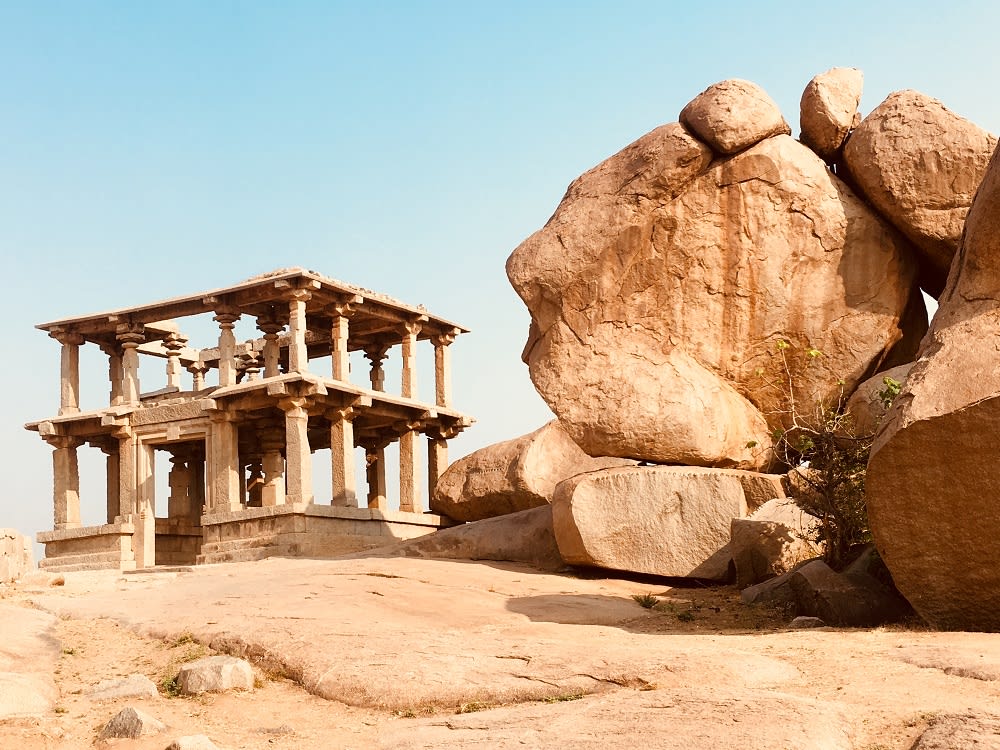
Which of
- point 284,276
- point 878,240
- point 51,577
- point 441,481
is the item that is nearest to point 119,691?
point 51,577

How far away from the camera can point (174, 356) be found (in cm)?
3183

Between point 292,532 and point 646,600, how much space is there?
40.8ft

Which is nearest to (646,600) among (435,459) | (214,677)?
(214,677)

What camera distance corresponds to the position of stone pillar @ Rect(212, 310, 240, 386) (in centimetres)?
2450

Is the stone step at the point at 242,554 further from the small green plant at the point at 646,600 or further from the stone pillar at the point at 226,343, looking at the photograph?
the small green plant at the point at 646,600

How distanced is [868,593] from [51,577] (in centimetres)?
903

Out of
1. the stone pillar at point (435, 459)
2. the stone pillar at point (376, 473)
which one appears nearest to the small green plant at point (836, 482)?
the stone pillar at point (435, 459)

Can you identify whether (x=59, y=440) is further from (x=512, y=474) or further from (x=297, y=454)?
(x=512, y=474)

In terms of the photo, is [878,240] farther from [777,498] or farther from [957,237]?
[777,498]

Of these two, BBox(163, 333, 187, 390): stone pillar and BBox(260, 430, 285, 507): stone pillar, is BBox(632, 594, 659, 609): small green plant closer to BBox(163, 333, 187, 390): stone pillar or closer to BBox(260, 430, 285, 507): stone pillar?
BBox(260, 430, 285, 507): stone pillar

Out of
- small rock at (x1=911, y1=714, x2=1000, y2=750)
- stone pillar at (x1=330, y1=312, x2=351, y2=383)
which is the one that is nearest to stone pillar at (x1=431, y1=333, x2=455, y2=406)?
stone pillar at (x1=330, y1=312, x2=351, y2=383)

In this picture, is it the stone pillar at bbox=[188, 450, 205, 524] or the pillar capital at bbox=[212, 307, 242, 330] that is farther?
the stone pillar at bbox=[188, 450, 205, 524]

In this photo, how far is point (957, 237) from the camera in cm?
1235

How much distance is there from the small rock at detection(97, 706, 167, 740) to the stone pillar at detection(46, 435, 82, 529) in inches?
827
